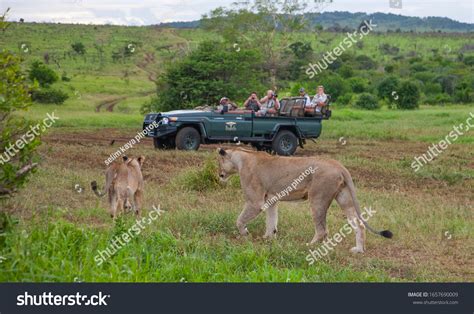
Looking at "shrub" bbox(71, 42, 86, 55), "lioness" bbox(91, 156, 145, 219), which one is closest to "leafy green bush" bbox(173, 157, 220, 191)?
"lioness" bbox(91, 156, 145, 219)

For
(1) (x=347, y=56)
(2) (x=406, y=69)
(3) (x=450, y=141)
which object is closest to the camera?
(3) (x=450, y=141)

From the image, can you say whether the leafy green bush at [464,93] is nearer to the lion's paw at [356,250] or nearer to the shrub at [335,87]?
the shrub at [335,87]

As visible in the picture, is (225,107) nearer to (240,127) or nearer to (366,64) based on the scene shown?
(240,127)

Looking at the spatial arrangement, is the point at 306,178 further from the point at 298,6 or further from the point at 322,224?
the point at 298,6

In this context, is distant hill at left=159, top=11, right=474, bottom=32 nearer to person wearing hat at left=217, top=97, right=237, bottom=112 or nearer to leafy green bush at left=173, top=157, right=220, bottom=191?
person wearing hat at left=217, top=97, right=237, bottom=112

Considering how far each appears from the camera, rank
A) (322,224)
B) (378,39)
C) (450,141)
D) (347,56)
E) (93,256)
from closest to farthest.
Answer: (93,256)
(322,224)
(450,141)
(347,56)
(378,39)

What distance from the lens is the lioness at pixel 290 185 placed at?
883cm

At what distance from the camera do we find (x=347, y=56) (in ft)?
202

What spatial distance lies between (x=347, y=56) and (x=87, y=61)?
2113 centimetres

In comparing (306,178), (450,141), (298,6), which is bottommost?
(450,141)

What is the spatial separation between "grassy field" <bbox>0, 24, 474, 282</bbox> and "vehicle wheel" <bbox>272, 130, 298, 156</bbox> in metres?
0.66

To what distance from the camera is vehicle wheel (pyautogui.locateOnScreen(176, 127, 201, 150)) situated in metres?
19.0

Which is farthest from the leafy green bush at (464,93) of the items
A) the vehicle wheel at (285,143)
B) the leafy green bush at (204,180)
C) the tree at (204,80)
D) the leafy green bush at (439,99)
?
the leafy green bush at (204,180)
